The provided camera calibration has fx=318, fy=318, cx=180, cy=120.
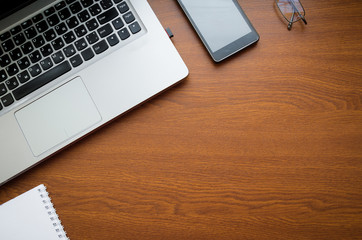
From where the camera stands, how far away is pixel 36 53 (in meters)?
0.61

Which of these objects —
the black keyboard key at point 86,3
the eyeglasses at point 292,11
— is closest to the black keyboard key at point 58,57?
the black keyboard key at point 86,3

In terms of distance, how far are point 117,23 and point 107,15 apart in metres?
0.03

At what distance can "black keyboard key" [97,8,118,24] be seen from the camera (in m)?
0.61

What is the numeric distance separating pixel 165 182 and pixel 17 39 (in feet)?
1.31

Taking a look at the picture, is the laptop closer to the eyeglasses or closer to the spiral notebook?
the spiral notebook

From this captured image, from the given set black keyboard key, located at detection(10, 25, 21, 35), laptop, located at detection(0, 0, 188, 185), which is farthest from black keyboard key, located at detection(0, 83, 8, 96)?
black keyboard key, located at detection(10, 25, 21, 35)

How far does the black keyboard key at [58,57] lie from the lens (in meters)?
0.61

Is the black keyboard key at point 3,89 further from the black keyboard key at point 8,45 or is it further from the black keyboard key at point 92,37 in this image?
the black keyboard key at point 92,37

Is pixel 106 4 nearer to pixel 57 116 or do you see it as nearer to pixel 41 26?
pixel 41 26

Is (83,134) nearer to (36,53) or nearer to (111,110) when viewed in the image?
(111,110)

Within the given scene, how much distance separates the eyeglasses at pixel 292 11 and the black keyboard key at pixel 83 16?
1.29 ft

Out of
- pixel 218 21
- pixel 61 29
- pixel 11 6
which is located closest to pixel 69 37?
pixel 61 29

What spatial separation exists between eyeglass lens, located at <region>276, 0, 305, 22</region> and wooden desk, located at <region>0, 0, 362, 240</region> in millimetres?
19

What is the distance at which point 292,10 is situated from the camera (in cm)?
65
